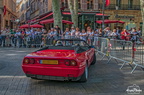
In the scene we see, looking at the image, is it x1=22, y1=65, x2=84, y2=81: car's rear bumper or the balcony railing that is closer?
x1=22, y1=65, x2=84, y2=81: car's rear bumper

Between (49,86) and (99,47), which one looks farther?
(99,47)

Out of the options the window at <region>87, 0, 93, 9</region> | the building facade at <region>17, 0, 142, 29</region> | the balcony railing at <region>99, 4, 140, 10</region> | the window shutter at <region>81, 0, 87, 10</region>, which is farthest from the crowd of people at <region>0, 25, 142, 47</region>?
the balcony railing at <region>99, 4, 140, 10</region>

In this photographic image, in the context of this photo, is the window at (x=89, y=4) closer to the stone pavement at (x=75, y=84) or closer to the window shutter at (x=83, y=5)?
the window shutter at (x=83, y=5)

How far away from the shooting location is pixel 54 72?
5059 mm

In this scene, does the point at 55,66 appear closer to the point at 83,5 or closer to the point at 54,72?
the point at 54,72

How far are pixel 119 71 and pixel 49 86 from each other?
3218 millimetres

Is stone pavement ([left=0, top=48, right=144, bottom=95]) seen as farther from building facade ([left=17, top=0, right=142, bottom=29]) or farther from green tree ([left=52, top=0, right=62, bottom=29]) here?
building facade ([left=17, top=0, right=142, bottom=29])

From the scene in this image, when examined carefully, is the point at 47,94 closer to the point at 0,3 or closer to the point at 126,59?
the point at 126,59

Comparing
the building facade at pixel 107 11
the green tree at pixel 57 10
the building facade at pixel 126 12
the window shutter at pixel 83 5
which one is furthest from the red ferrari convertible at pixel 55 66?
the building facade at pixel 126 12

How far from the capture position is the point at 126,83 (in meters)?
5.79

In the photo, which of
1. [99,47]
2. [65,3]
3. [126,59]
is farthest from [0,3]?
[126,59]

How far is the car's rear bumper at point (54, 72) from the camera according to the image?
499 cm

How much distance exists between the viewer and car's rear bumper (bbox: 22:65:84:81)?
499 centimetres

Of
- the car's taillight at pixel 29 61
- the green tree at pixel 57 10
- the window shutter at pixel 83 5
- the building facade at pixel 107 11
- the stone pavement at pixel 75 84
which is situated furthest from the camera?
the window shutter at pixel 83 5
